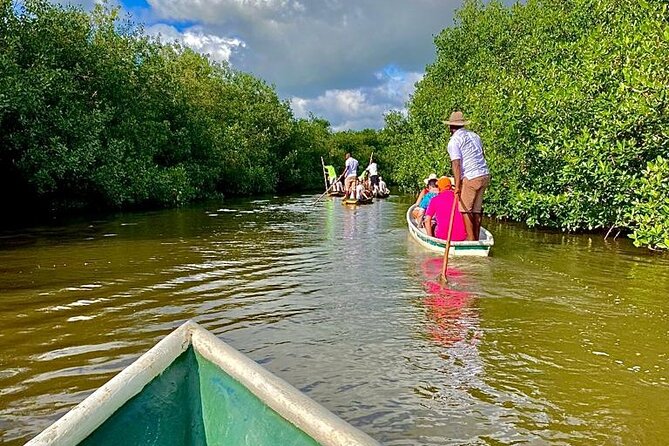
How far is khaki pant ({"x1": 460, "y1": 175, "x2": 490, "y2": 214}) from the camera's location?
9.88m

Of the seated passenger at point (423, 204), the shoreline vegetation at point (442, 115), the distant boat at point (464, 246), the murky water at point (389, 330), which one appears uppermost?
the shoreline vegetation at point (442, 115)

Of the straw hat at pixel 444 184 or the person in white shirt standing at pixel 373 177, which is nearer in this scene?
the straw hat at pixel 444 184

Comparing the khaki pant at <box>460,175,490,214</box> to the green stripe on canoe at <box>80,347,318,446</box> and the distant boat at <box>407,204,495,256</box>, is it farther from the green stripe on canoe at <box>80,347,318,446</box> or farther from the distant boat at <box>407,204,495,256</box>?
the green stripe on canoe at <box>80,347,318,446</box>

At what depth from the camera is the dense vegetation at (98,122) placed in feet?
60.5

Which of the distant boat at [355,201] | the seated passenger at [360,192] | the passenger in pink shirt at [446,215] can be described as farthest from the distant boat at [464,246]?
the seated passenger at [360,192]

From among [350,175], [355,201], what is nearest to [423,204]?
[355,201]

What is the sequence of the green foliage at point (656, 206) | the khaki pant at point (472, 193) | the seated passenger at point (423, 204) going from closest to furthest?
the green foliage at point (656, 206), the khaki pant at point (472, 193), the seated passenger at point (423, 204)

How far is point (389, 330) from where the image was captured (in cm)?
591

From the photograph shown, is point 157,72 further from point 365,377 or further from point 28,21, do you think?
point 365,377

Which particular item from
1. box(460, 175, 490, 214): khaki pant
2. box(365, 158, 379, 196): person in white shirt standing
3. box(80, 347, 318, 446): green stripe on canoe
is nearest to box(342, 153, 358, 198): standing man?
box(365, 158, 379, 196): person in white shirt standing

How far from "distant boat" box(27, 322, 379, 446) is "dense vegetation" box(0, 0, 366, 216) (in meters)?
15.9

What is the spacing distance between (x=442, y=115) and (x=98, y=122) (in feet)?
54.5

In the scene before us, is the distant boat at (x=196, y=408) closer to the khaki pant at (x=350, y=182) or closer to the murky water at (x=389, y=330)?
the murky water at (x=389, y=330)

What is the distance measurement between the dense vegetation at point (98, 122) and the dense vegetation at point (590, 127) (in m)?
13.4
